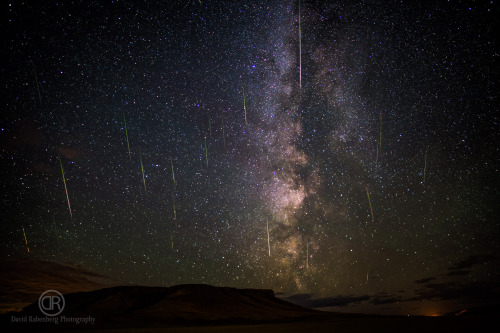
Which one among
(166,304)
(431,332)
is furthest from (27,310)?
(431,332)

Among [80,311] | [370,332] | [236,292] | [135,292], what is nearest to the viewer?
[370,332]

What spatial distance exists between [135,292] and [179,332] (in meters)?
39.9

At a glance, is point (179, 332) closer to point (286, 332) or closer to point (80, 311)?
point (286, 332)

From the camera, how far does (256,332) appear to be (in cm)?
2072

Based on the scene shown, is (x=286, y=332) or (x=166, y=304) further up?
(x=286, y=332)

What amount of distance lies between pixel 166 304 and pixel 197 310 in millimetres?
6171

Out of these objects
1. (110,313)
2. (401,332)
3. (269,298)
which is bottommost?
(269,298)

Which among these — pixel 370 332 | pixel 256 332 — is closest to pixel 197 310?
pixel 256 332

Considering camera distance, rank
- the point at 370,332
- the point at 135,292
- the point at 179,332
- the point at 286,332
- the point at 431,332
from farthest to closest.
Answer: the point at 135,292 → the point at 179,332 → the point at 286,332 → the point at 370,332 → the point at 431,332

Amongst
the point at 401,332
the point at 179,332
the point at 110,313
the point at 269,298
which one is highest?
the point at 401,332

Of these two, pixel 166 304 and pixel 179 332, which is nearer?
pixel 179 332

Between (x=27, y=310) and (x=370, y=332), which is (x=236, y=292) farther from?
(x=370, y=332)

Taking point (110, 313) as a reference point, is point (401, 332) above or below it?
above

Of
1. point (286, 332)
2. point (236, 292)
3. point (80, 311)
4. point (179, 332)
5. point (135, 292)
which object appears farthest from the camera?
point (236, 292)
